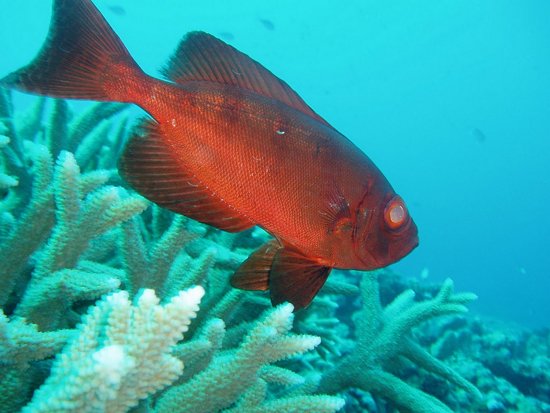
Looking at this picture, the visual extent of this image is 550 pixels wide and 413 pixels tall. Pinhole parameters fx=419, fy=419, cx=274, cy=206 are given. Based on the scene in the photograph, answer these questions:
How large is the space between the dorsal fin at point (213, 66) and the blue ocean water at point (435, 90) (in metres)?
119

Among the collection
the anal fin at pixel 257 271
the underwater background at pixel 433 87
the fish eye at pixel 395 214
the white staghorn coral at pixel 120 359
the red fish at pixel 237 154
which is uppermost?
the underwater background at pixel 433 87

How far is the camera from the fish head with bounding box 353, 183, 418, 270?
1780 millimetres

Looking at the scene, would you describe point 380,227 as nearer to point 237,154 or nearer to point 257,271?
point 257,271

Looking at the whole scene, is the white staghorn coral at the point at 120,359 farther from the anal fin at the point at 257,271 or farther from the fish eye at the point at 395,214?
the fish eye at the point at 395,214

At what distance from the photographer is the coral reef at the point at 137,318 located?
3.67 ft

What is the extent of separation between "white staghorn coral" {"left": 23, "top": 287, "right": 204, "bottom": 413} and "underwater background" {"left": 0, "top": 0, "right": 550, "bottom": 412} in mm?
109298

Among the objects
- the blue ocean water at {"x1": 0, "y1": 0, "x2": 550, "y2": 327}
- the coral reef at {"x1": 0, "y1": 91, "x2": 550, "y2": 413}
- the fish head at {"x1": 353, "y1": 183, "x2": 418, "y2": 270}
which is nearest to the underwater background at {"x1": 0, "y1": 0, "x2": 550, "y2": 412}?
the blue ocean water at {"x1": 0, "y1": 0, "x2": 550, "y2": 327}

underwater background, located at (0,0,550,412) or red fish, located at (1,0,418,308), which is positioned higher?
underwater background, located at (0,0,550,412)

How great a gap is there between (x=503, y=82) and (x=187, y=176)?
517ft

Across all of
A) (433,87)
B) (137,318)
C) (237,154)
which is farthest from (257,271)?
(433,87)

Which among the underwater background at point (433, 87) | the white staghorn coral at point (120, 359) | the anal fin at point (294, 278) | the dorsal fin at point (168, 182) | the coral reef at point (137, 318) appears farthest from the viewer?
the underwater background at point (433, 87)

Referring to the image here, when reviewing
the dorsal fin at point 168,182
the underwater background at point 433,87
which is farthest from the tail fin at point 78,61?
the underwater background at point 433,87

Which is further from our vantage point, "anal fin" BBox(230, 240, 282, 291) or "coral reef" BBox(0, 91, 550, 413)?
"anal fin" BBox(230, 240, 282, 291)

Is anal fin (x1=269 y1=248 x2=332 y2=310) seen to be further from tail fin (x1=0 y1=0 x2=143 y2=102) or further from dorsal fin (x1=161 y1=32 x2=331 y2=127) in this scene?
tail fin (x1=0 y1=0 x2=143 y2=102)
